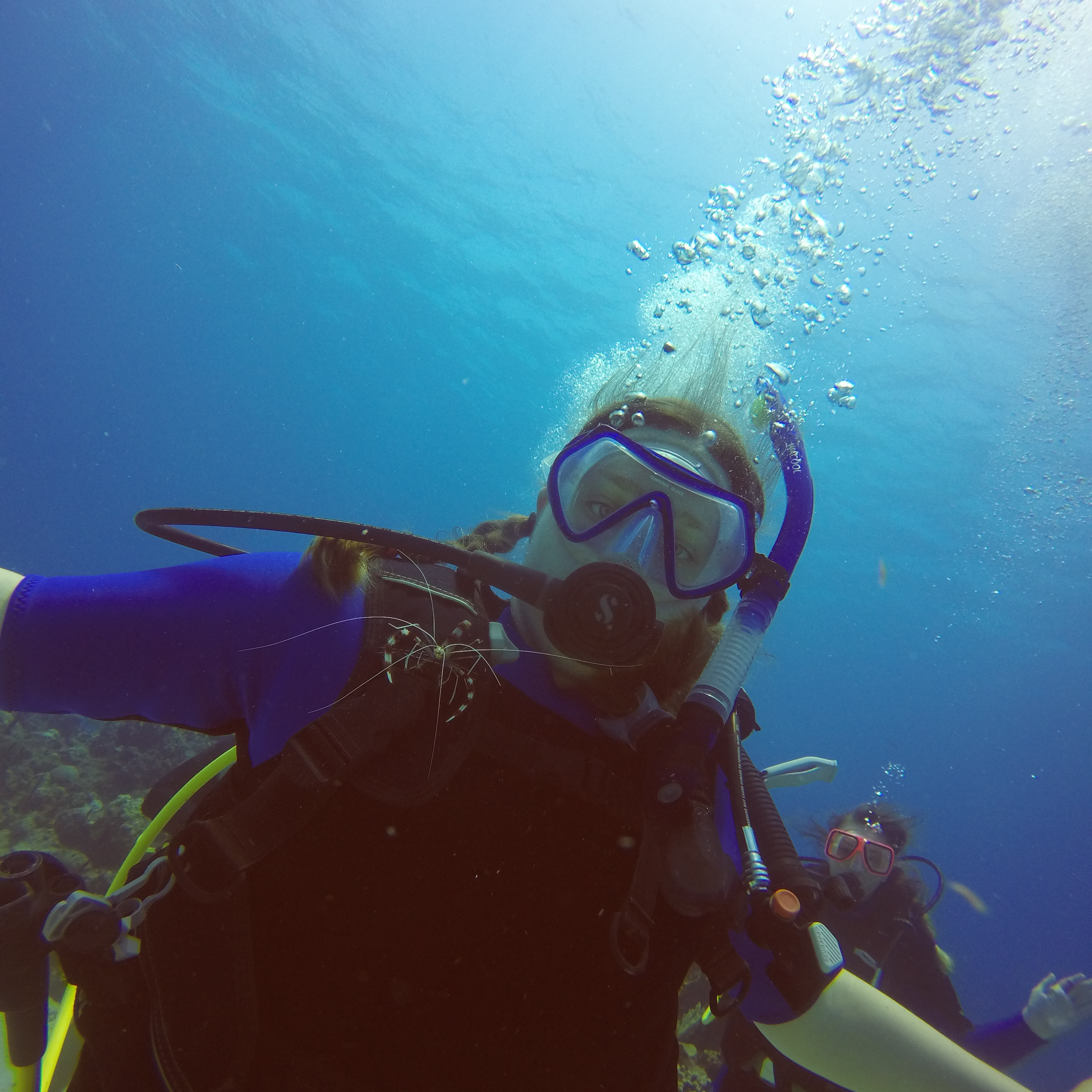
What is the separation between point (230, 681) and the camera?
4.50ft

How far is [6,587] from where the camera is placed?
124cm

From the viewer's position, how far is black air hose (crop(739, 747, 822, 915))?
164cm

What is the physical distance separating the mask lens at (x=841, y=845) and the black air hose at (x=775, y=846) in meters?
4.96

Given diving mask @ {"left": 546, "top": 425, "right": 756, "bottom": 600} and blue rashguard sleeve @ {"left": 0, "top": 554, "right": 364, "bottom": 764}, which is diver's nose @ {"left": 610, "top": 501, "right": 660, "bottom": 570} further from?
blue rashguard sleeve @ {"left": 0, "top": 554, "right": 364, "bottom": 764}

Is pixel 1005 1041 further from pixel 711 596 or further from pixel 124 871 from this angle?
pixel 124 871

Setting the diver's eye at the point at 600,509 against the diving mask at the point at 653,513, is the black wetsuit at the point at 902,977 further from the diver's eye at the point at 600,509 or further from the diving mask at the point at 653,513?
the diver's eye at the point at 600,509

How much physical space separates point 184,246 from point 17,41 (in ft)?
71.8

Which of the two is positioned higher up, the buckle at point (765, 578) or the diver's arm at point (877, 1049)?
the buckle at point (765, 578)

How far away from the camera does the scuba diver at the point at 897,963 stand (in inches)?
179

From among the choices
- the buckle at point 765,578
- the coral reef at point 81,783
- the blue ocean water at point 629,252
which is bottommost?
the coral reef at point 81,783

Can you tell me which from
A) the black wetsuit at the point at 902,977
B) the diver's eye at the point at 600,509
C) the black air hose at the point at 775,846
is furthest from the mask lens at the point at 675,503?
the black wetsuit at the point at 902,977

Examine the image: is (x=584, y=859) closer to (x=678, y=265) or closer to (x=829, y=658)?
(x=678, y=265)

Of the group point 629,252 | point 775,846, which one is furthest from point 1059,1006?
point 629,252

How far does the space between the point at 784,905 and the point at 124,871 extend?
1945 millimetres
